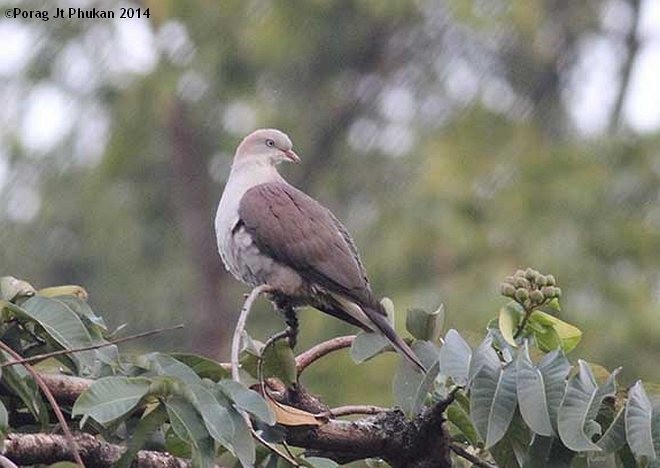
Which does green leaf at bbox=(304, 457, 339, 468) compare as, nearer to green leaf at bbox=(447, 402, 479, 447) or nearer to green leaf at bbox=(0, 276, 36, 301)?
green leaf at bbox=(447, 402, 479, 447)

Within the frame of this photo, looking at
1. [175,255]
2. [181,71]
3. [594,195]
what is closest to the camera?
[594,195]

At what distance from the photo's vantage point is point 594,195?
29.8 ft

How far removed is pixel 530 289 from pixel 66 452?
88 centimetres

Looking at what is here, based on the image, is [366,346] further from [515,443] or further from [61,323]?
[61,323]

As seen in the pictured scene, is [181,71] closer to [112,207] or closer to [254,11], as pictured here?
[254,11]

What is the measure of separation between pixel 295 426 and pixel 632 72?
9.59 m

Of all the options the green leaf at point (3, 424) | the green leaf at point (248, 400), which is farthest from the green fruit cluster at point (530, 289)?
the green leaf at point (3, 424)

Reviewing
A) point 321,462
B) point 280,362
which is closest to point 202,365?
point 280,362

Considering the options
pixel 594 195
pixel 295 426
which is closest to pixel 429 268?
pixel 594 195

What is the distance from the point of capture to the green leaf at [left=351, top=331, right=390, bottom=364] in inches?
108

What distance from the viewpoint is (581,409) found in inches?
95.3

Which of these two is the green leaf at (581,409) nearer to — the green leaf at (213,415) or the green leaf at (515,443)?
the green leaf at (515,443)

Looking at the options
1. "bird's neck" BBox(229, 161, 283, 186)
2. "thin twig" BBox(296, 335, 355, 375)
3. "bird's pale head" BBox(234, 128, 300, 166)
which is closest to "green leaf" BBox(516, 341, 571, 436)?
"thin twig" BBox(296, 335, 355, 375)

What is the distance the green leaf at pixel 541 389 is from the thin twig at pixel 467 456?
1.12 ft
